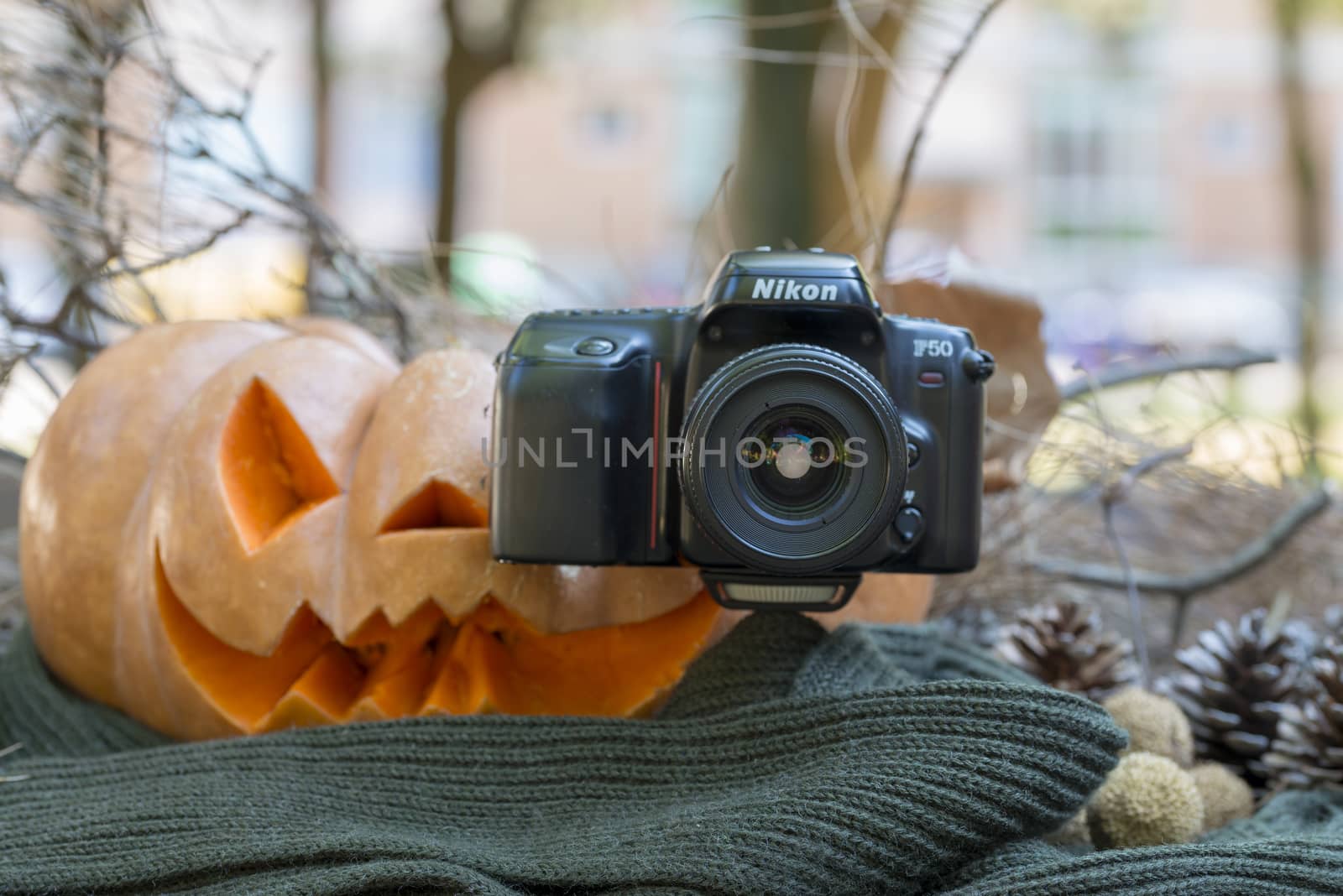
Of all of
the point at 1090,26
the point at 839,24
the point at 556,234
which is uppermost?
the point at 1090,26

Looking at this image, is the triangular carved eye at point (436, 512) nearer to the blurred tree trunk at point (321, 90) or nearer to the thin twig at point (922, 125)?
the thin twig at point (922, 125)

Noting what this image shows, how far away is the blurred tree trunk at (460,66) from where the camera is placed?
14.8 ft

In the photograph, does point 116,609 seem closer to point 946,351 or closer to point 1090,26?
point 946,351

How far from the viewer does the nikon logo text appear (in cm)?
87

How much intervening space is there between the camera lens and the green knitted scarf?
3.7 inches

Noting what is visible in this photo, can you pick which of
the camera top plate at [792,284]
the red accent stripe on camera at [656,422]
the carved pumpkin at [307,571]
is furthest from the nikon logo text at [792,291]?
the carved pumpkin at [307,571]

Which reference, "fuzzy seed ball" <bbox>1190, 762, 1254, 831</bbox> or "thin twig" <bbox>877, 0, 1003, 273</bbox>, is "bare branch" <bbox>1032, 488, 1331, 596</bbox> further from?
"thin twig" <bbox>877, 0, 1003, 273</bbox>

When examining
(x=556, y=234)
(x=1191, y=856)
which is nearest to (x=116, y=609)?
(x=1191, y=856)

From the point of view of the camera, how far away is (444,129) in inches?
179

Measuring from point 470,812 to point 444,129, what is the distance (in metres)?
4.10

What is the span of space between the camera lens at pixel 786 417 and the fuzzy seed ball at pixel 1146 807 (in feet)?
0.81

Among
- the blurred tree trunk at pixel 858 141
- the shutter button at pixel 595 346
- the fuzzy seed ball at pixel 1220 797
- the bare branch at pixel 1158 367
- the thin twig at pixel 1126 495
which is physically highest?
the blurred tree trunk at pixel 858 141

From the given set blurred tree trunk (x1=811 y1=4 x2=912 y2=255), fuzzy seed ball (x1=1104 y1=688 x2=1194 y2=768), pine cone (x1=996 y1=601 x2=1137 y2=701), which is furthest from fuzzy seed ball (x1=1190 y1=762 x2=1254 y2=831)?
blurred tree trunk (x1=811 y1=4 x2=912 y2=255)

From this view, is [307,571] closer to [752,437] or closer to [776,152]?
[752,437]
